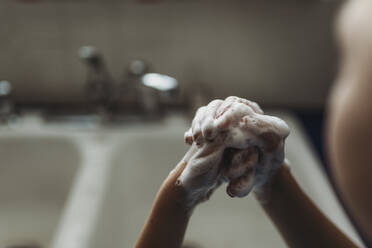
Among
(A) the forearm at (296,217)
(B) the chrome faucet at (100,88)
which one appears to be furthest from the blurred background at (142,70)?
(A) the forearm at (296,217)

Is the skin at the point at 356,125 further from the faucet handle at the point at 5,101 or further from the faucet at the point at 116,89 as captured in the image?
the faucet handle at the point at 5,101

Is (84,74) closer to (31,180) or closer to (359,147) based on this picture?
(31,180)

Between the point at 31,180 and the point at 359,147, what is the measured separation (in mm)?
591

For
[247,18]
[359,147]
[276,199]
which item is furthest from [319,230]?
[247,18]

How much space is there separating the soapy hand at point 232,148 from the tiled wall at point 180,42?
0.71m

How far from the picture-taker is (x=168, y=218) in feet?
0.85

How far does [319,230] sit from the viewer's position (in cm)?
28

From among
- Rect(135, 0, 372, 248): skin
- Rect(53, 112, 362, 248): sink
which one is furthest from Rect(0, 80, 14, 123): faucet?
Rect(135, 0, 372, 248): skin

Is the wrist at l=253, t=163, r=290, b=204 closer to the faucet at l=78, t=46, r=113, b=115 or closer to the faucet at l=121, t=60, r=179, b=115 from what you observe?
the faucet at l=121, t=60, r=179, b=115

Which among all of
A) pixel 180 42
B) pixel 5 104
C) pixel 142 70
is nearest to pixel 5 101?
pixel 5 104

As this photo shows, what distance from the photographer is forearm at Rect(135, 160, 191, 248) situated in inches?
10.2

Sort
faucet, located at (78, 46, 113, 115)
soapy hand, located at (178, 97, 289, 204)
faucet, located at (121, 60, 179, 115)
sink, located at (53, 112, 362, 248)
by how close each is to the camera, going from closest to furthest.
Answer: soapy hand, located at (178, 97, 289, 204), sink, located at (53, 112, 362, 248), faucet, located at (121, 60, 179, 115), faucet, located at (78, 46, 113, 115)

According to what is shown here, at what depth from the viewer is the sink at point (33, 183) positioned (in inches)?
22.0

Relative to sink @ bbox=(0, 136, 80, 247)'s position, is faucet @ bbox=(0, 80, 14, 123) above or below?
above
